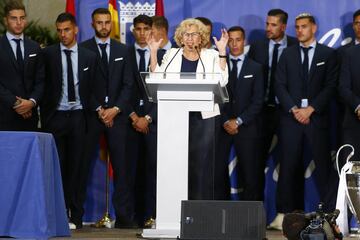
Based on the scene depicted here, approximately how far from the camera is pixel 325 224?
5.53 m

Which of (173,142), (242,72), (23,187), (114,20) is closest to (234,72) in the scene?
(242,72)

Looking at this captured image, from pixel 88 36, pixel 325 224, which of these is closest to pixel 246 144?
pixel 88 36

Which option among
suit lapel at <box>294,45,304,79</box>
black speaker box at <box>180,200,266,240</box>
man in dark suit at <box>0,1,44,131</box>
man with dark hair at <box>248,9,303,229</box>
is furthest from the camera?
man with dark hair at <box>248,9,303,229</box>

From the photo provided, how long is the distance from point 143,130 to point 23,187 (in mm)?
2633

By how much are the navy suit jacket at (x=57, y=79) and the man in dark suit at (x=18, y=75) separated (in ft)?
0.38

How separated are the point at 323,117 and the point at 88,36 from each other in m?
2.66

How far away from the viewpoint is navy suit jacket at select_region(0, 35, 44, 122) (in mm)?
8867

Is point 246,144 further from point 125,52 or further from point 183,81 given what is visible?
point 183,81

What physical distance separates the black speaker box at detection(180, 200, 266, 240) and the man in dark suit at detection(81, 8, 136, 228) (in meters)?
2.83

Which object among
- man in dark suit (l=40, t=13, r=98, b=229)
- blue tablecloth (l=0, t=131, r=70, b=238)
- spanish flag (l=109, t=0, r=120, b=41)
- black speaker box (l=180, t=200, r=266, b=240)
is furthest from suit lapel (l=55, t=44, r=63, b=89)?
black speaker box (l=180, t=200, r=266, b=240)

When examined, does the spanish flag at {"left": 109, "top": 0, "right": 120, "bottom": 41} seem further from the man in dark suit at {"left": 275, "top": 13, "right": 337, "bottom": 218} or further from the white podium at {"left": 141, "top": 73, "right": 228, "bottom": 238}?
the white podium at {"left": 141, "top": 73, "right": 228, "bottom": 238}

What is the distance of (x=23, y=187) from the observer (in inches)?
262

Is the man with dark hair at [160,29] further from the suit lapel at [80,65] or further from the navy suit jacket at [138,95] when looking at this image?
the suit lapel at [80,65]

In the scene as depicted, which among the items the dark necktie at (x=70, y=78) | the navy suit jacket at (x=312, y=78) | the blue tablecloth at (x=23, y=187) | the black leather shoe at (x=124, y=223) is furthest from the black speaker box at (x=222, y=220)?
the dark necktie at (x=70, y=78)
